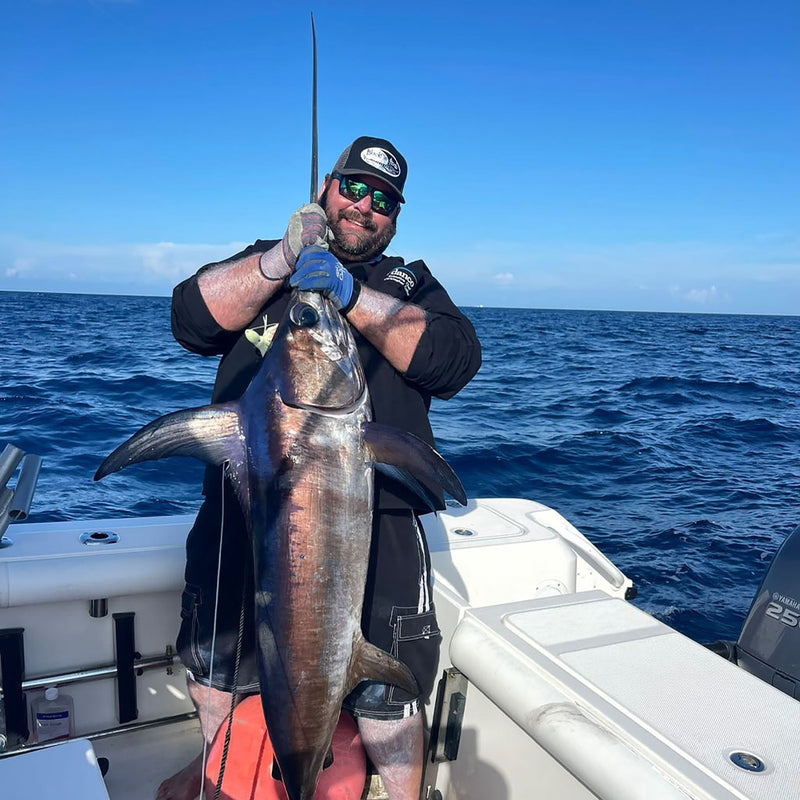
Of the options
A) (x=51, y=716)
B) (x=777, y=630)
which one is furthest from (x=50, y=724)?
(x=777, y=630)

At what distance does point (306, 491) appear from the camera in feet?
6.43

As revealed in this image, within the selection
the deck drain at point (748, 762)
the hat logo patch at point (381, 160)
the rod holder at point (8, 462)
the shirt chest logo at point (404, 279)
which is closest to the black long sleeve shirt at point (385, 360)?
the shirt chest logo at point (404, 279)

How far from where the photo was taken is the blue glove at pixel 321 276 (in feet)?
6.59

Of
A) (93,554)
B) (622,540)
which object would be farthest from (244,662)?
(622,540)

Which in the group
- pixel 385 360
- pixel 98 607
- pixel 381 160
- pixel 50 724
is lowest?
pixel 50 724

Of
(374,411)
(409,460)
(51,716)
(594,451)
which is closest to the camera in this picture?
(409,460)

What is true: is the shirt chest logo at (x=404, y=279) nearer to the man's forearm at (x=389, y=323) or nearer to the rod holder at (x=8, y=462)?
the man's forearm at (x=389, y=323)

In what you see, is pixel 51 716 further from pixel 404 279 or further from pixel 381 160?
pixel 381 160

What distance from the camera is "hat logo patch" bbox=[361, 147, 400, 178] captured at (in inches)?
94.5

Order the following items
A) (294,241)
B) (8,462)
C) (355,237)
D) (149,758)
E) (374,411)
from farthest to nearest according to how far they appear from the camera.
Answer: (149,758) → (8,462) → (355,237) → (374,411) → (294,241)

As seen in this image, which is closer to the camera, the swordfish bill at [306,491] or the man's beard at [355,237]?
the swordfish bill at [306,491]

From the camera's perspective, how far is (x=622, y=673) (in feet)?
6.82

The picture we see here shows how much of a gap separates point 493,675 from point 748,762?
71 centimetres

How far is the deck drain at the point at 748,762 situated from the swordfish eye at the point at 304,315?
5.06 feet
